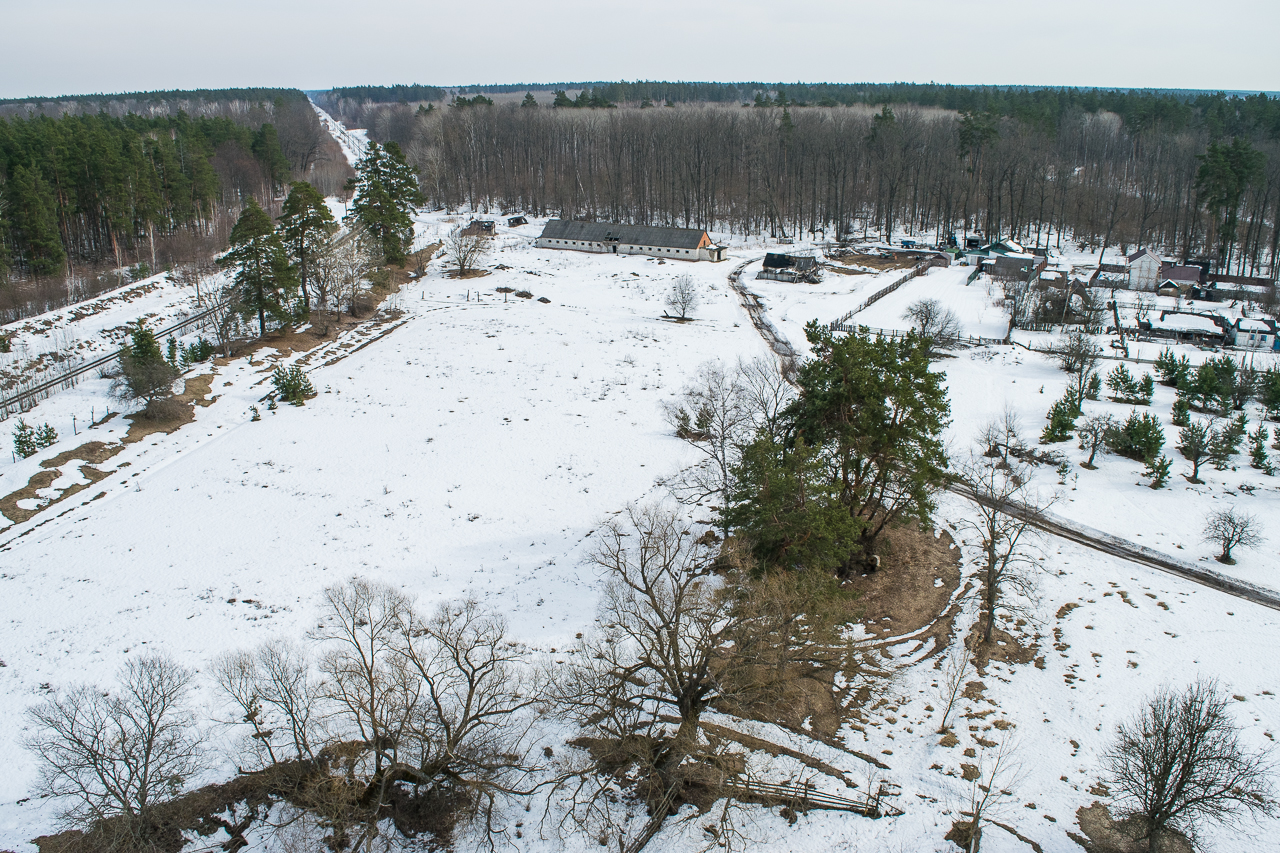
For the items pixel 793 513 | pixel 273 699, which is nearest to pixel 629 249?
pixel 793 513

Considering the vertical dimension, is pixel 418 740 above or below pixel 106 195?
below

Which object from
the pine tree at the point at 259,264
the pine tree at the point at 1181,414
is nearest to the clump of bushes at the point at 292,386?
the pine tree at the point at 259,264

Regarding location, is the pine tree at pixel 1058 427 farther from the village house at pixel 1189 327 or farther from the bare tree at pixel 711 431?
the village house at pixel 1189 327

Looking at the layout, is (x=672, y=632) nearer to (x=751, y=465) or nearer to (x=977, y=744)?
(x=751, y=465)

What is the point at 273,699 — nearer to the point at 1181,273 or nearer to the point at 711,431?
the point at 711,431

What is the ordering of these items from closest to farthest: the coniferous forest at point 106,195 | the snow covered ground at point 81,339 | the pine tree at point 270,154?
1. the snow covered ground at point 81,339
2. the coniferous forest at point 106,195
3. the pine tree at point 270,154

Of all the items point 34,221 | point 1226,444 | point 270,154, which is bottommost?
point 1226,444
